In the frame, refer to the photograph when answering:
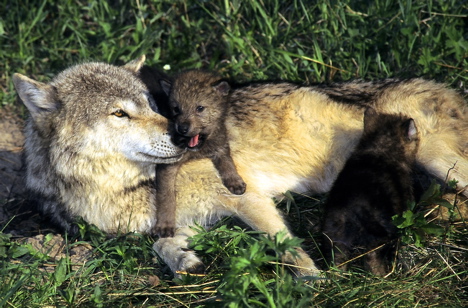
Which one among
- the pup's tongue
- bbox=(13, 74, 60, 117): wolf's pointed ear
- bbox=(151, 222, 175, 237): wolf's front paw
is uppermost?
bbox=(13, 74, 60, 117): wolf's pointed ear

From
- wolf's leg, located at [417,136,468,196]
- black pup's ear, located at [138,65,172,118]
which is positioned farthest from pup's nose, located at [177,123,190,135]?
wolf's leg, located at [417,136,468,196]

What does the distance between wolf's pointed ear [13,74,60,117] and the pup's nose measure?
1.03m

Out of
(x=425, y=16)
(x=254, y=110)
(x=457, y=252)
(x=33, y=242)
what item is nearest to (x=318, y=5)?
(x=425, y=16)

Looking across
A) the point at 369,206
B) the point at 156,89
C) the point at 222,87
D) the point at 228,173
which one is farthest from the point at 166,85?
the point at 369,206

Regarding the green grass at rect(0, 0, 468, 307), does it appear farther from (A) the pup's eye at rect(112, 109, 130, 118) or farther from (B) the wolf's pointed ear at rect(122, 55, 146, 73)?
(B) the wolf's pointed ear at rect(122, 55, 146, 73)

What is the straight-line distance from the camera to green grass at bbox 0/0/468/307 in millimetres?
3750

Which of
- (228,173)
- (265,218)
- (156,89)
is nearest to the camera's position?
(265,218)

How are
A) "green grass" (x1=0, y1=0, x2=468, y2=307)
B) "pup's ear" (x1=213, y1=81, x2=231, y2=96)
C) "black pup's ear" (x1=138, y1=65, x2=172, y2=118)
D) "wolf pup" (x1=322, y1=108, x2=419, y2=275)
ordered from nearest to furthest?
"green grass" (x1=0, y1=0, x2=468, y2=307), "wolf pup" (x1=322, y1=108, x2=419, y2=275), "pup's ear" (x1=213, y1=81, x2=231, y2=96), "black pup's ear" (x1=138, y1=65, x2=172, y2=118)

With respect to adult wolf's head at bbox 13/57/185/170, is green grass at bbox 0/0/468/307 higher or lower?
lower

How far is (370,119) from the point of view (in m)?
4.66

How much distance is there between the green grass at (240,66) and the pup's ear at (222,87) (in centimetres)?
110

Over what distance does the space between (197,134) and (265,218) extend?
2.83ft

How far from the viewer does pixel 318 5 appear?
6320mm

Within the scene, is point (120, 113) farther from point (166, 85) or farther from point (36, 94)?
point (36, 94)
